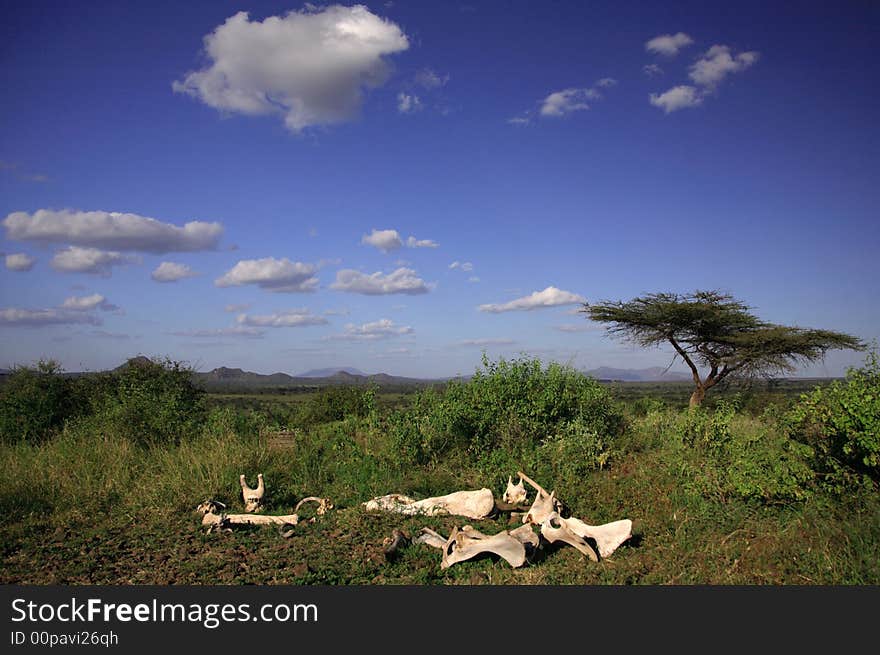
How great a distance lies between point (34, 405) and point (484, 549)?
10244 millimetres

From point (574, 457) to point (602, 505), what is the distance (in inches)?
45.5

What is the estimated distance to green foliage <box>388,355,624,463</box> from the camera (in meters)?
8.87

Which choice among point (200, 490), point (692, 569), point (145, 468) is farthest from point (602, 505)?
point (145, 468)

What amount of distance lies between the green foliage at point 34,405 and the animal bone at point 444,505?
7.13 m

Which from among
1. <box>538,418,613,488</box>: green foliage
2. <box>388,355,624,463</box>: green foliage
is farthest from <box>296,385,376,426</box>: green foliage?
<box>538,418,613,488</box>: green foliage

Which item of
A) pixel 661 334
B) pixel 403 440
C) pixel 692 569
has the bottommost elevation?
pixel 692 569

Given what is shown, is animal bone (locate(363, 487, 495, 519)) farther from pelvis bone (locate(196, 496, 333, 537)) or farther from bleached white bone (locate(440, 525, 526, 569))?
bleached white bone (locate(440, 525, 526, 569))

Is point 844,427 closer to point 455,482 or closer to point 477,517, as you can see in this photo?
point 477,517

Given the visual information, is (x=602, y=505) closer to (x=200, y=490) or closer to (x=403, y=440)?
(x=403, y=440)

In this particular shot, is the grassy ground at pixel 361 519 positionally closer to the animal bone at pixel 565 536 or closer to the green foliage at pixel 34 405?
the animal bone at pixel 565 536

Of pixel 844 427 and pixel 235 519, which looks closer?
pixel 844 427

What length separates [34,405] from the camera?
462 inches

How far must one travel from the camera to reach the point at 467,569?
5273 millimetres

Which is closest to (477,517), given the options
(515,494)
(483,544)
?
(515,494)
